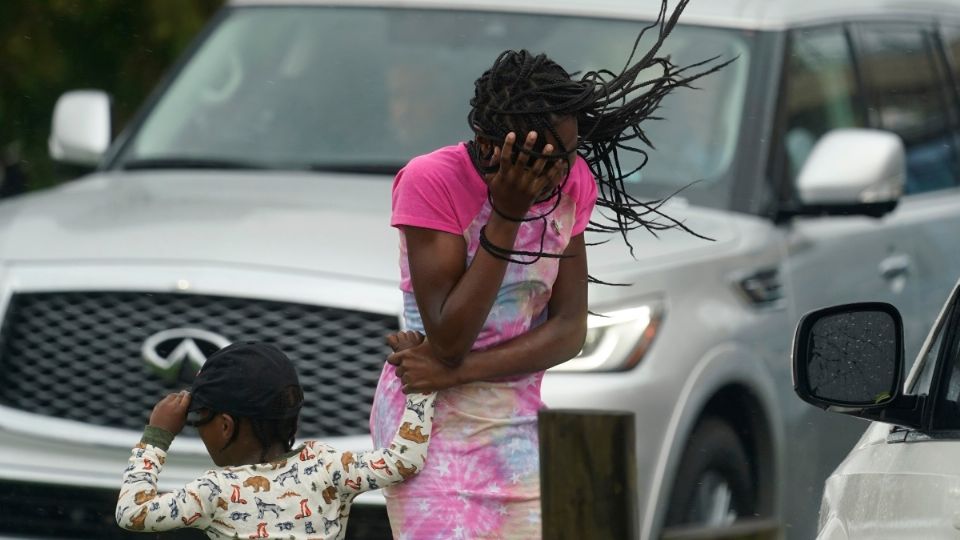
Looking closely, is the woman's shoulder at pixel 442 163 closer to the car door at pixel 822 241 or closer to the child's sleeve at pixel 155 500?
the child's sleeve at pixel 155 500

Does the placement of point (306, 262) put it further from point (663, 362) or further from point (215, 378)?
point (215, 378)

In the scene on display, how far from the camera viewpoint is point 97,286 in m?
5.96

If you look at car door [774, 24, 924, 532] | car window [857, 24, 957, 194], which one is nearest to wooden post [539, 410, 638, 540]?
car door [774, 24, 924, 532]

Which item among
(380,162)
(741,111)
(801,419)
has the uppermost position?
(741,111)

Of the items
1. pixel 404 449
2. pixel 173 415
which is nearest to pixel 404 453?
pixel 404 449

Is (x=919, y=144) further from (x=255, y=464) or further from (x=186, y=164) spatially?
(x=255, y=464)

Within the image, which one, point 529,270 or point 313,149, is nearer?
point 529,270

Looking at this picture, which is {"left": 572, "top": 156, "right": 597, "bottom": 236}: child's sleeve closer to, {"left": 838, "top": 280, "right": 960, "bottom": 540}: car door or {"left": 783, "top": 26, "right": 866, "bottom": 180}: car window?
{"left": 838, "top": 280, "right": 960, "bottom": 540}: car door

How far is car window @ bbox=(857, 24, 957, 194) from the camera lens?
7.98 meters

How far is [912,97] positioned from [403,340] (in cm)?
485

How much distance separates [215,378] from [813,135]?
395 cm

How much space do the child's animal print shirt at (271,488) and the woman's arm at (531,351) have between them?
0.06 metres

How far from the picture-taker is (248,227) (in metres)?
6.10

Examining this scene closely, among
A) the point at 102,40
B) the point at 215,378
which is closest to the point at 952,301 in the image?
the point at 215,378
